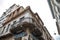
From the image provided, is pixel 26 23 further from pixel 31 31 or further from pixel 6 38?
pixel 6 38

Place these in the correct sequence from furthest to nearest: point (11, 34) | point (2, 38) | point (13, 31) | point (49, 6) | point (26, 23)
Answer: point (49, 6), point (2, 38), point (11, 34), point (13, 31), point (26, 23)

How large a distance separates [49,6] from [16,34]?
24.1ft

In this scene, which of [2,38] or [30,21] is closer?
[30,21]

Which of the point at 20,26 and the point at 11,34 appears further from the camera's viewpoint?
the point at 11,34

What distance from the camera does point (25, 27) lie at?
48.8 ft

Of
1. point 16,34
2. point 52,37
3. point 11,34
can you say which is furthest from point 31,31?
point 52,37

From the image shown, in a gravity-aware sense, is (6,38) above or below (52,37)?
below

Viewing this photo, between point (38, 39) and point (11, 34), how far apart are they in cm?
345

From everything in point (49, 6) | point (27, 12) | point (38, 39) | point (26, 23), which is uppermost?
point (49, 6)

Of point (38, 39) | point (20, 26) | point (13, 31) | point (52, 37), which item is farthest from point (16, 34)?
point (52, 37)

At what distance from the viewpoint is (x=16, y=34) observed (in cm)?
1566

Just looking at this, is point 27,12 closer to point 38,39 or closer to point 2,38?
point 38,39

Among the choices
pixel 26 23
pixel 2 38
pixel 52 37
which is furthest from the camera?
pixel 52 37

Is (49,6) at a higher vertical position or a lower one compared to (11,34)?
higher
